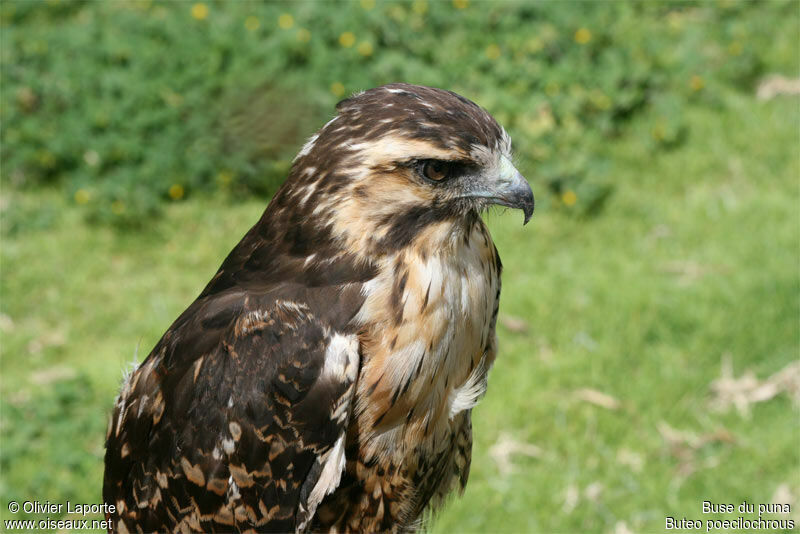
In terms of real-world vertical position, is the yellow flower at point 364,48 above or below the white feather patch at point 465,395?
below

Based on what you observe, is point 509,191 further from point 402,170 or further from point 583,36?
point 583,36

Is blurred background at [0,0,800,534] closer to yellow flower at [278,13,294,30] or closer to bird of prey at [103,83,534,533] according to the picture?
yellow flower at [278,13,294,30]

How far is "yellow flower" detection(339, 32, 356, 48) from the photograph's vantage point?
7.44 metres

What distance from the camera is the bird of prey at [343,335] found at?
115 inches

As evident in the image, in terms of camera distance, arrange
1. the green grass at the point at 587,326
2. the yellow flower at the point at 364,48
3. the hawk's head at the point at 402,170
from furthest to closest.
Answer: the yellow flower at the point at 364,48, the green grass at the point at 587,326, the hawk's head at the point at 402,170

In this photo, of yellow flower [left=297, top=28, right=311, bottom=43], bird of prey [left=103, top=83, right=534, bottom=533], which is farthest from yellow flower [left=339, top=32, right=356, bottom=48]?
bird of prey [left=103, top=83, right=534, bottom=533]

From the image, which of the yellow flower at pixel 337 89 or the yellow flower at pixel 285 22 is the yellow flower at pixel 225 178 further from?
the yellow flower at pixel 285 22

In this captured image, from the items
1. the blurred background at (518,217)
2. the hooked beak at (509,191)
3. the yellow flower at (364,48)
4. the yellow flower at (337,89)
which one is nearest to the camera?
the hooked beak at (509,191)

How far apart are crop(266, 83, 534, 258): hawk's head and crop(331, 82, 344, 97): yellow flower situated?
423cm

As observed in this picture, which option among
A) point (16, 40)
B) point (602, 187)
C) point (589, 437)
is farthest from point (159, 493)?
point (16, 40)

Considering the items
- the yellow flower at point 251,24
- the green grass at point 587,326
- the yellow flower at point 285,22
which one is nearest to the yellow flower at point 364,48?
the yellow flower at point 285,22

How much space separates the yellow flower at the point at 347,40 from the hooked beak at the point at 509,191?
4.63m

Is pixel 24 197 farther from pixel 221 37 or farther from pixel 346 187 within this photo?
pixel 346 187

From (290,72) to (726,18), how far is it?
3.69 metres
